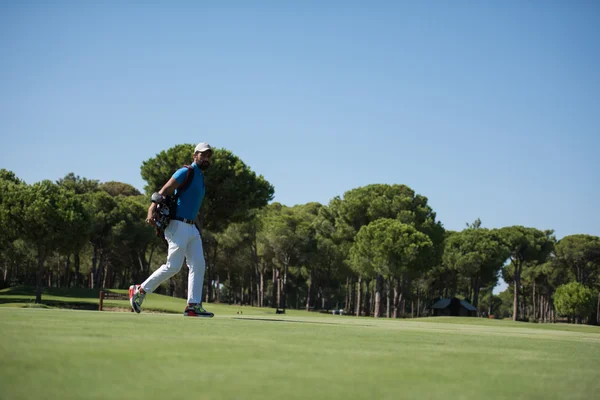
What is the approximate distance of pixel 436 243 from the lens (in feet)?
205

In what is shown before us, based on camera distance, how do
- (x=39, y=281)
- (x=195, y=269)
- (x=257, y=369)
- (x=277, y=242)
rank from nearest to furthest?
(x=257, y=369)
(x=195, y=269)
(x=39, y=281)
(x=277, y=242)

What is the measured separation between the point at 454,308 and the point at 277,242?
106 feet

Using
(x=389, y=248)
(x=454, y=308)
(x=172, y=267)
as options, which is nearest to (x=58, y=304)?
(x=389, y=248)

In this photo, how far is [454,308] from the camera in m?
83.2

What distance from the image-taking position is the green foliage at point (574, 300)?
7106 centimetres

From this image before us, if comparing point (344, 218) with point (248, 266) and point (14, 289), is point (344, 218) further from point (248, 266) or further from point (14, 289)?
point (14, 289)

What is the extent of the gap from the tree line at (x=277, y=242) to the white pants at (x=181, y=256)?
28694 millimetres

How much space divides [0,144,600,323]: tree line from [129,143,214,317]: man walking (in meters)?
28.6

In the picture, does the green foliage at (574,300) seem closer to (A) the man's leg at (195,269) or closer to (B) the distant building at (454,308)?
(B) the distant building at (454,308)

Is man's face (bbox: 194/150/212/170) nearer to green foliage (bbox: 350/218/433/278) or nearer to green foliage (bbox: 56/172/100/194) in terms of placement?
green foliage (bbox: 350/218/433/278)

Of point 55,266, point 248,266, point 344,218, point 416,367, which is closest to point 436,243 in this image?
point 344,218

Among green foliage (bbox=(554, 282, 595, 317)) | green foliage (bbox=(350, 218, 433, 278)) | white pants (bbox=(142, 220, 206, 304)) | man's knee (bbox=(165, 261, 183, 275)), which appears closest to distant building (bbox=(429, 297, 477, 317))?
green foliage (bbox=(554, 282, 595, 317))

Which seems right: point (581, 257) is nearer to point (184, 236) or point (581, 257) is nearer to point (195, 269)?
point (195, 269)

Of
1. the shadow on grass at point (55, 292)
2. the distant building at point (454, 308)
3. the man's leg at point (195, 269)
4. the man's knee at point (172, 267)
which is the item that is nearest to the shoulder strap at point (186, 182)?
the man's leg at point (195, 269)
